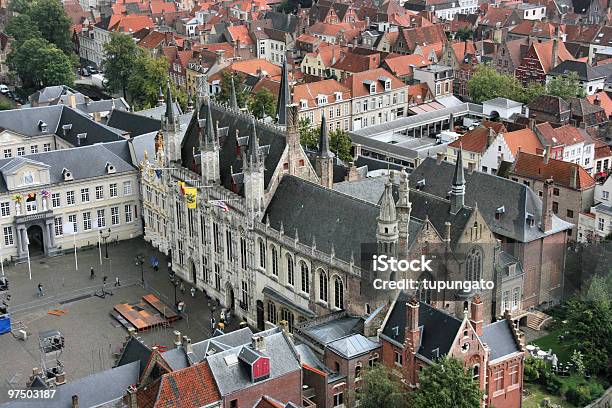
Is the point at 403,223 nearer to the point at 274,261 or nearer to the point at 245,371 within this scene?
the point at 274,261

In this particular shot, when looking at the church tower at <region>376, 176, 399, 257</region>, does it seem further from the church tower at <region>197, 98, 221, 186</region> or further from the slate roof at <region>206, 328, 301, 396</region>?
the church tower at <region>197, 98, 221, 186</region>

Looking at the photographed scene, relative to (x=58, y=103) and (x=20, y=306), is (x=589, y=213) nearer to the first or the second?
(x=20, y=306)

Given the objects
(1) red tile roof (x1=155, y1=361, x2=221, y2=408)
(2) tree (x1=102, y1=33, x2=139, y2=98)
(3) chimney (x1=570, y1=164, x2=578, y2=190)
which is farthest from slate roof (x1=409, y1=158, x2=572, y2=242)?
(2) tree (x1=102, y1=33, x2=139, y2=98)

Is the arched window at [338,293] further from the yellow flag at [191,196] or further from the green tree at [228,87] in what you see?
the green tree at [228,87]

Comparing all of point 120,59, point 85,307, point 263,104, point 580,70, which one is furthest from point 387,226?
point 120,59

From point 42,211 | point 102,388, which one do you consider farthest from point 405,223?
point 42,211

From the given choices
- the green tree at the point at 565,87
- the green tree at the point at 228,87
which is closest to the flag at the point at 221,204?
the green tree at the point at 228,87
